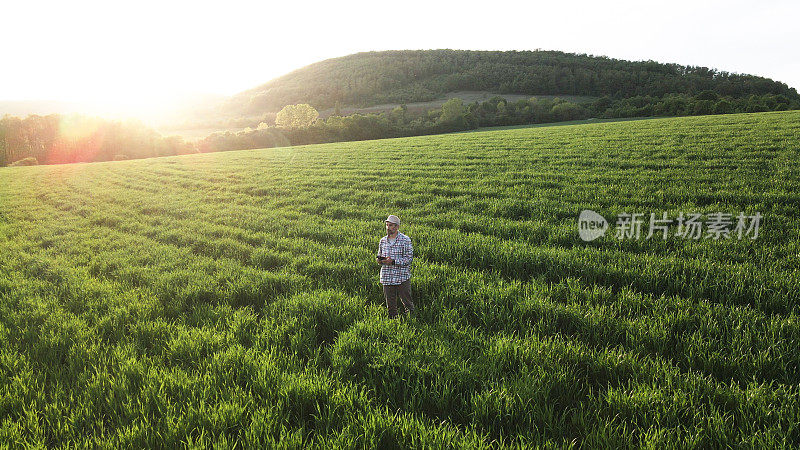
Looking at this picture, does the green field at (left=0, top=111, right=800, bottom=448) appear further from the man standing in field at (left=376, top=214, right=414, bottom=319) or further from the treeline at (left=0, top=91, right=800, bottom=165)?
the treeline at (left=0, top=91, right=800, bottom=165)

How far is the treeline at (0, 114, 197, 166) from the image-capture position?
60.9m

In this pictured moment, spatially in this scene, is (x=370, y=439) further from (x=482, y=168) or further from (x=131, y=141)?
(x=131, y=141)

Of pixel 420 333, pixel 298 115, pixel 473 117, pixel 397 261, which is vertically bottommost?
pixel 420 333

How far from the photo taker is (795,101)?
5066 cm

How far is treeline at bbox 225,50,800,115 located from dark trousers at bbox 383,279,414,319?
9887 centimetres

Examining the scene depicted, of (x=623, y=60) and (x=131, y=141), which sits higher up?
(x=623, y=60)

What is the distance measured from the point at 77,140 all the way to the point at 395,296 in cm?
8526

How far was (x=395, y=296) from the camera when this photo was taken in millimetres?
4742

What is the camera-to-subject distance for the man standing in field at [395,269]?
468 cm

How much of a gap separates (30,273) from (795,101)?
7798cm

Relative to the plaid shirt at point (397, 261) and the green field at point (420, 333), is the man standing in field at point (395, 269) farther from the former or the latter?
the green field at point (420, 333)

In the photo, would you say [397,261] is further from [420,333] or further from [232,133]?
[232,133]

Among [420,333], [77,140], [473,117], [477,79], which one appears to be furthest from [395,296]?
[477,79]

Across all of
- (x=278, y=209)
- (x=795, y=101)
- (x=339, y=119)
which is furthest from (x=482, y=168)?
(x=795, y=101)
